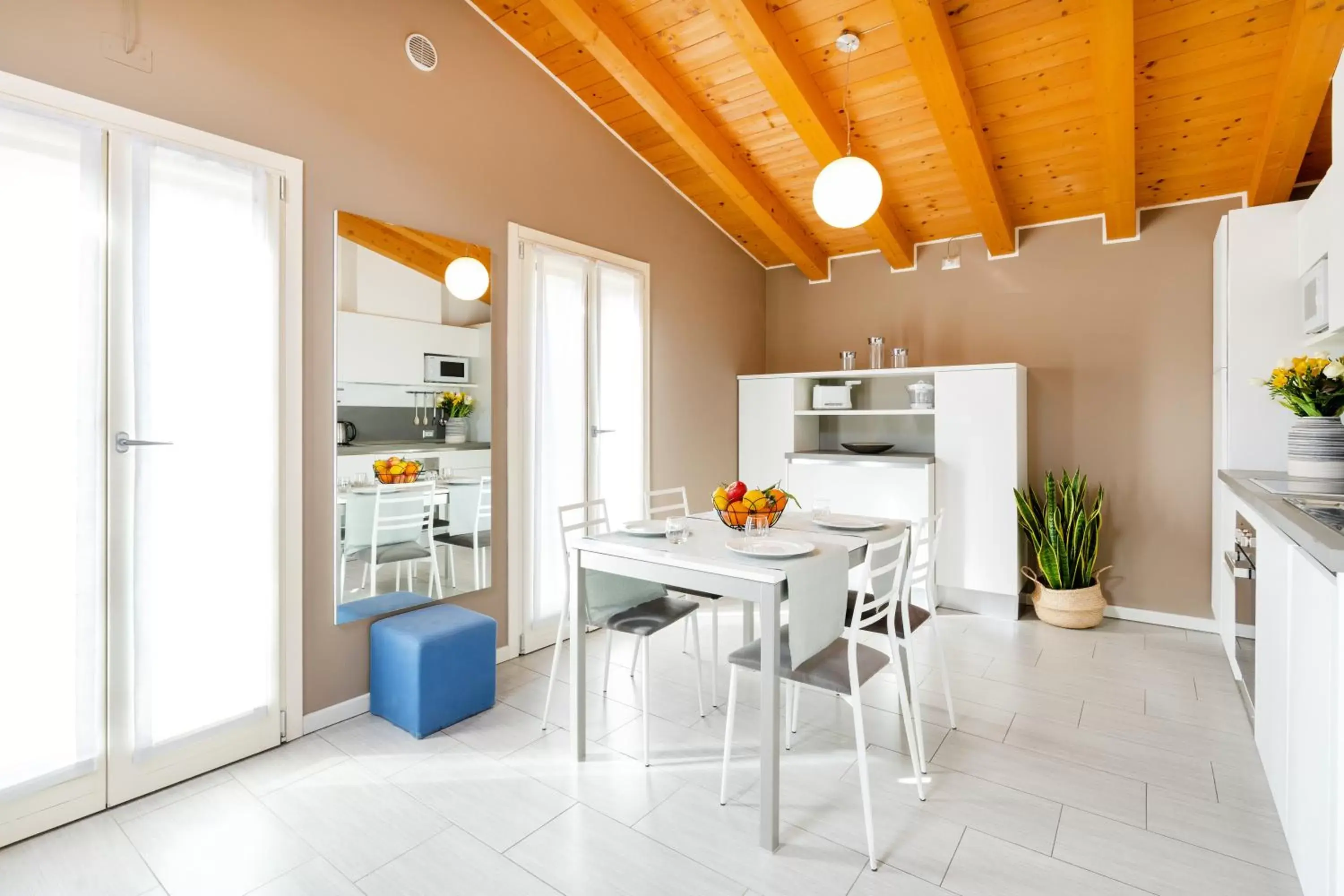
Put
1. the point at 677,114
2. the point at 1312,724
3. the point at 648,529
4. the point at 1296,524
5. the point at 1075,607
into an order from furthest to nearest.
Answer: the point at 1075,607 < the point at 677,114 < the point at 648,529 < the point at 1296,524 < the point at 1312,724

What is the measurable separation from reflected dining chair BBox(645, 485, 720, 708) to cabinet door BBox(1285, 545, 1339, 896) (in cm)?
152

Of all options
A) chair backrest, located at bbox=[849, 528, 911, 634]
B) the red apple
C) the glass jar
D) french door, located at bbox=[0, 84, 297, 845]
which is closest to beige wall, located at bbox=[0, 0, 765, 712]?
french door, located at bbox=[0, 84, 297, 845]

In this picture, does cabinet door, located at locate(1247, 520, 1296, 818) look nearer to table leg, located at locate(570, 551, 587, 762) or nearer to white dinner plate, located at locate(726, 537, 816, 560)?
white dinner plate, located at locate(726, 537, 816, 560)

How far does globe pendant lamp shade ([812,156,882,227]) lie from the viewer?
9.12 feet

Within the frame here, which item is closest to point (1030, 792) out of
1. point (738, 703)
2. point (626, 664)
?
point (738, 703)

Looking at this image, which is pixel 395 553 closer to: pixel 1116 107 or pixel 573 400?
pixel 573 400

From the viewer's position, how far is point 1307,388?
8.42 feet

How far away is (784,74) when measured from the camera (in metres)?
3.01

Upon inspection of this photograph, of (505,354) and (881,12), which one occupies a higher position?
(881,12)

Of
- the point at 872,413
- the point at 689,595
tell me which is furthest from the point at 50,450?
the point at 872,413

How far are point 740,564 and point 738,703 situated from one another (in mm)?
1086

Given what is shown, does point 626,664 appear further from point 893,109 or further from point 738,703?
point 893,109

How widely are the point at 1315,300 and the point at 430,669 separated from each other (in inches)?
149

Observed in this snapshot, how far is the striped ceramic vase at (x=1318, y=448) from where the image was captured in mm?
2453
